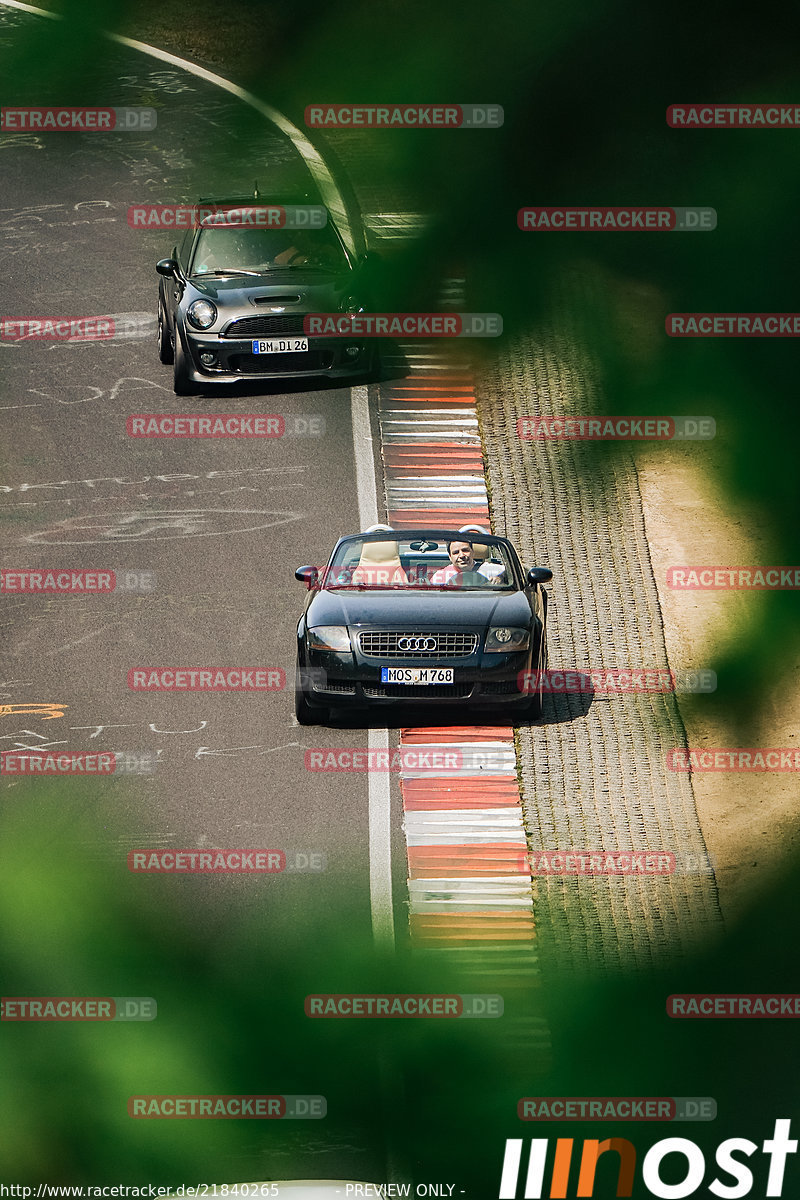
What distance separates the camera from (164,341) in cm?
2297

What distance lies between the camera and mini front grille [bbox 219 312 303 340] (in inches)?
787

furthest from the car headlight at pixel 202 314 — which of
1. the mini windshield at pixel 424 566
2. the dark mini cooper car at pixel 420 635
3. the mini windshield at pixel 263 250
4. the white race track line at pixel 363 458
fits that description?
the dark mini cooper car at pixel 420 635

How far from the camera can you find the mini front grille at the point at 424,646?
48.2ft

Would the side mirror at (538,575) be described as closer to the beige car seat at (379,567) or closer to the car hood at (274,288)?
the beige car seat at (379,567)

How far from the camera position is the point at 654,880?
15.9 meters

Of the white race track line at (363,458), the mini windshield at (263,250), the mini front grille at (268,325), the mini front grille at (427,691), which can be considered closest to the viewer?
the mini front grille at (427,691)

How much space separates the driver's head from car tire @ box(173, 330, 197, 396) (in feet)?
21.3

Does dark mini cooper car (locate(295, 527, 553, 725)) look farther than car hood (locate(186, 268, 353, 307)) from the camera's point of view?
No

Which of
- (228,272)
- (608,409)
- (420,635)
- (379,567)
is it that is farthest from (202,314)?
(420,635)

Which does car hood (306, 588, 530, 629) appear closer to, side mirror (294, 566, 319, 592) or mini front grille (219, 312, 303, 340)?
side mirror (294, 566, 319, 592)

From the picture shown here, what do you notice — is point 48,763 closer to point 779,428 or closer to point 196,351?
point 196,351

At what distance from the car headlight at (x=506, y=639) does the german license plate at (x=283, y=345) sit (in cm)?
650

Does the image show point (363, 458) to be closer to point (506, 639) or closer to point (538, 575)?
point (538, 575)

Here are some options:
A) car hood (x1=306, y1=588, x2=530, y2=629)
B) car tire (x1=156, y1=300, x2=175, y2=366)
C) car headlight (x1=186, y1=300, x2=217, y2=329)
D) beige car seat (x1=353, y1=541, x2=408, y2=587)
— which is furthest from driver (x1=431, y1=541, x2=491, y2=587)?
car tire (x1=156, y1=300, x2=175, y2=366)
